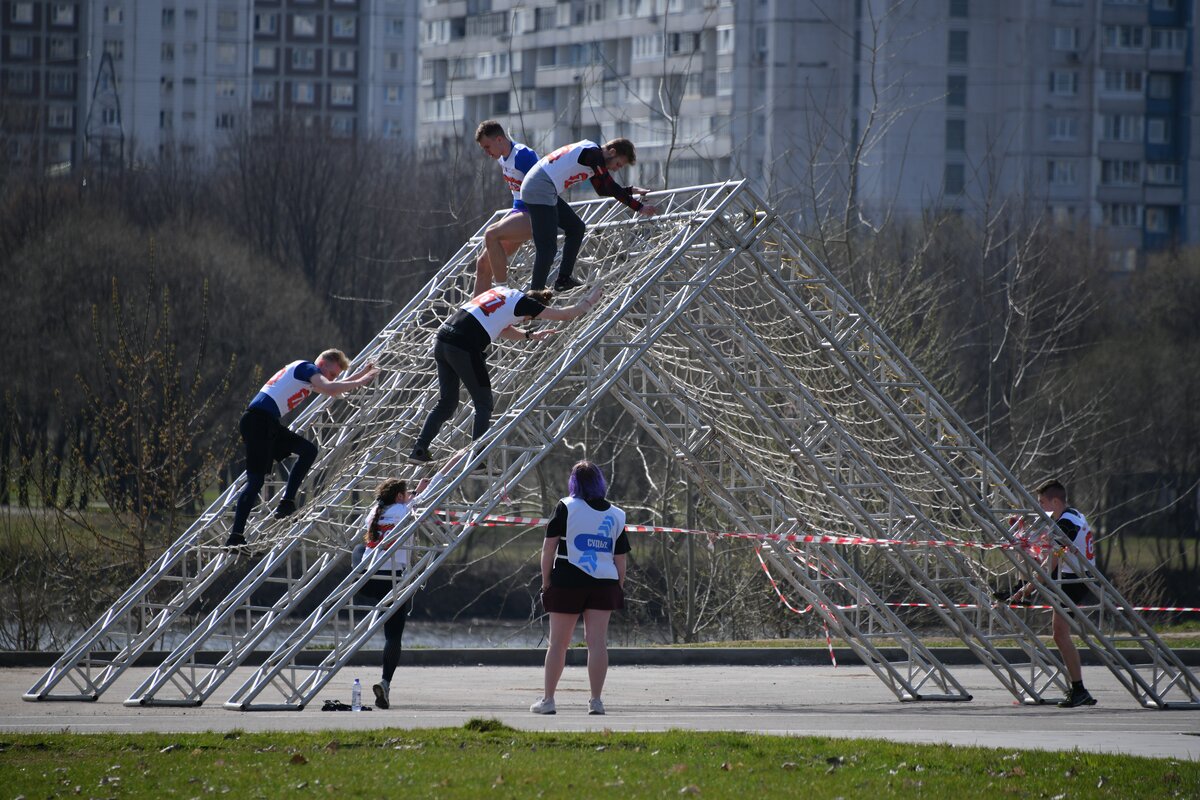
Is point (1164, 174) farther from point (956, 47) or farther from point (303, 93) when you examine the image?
point (303, 93)

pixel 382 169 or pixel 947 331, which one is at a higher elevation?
pixel 382 169

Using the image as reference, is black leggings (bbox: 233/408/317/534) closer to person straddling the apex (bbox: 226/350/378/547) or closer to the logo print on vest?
person straddling the apex (bbox: 226/350/378/547)

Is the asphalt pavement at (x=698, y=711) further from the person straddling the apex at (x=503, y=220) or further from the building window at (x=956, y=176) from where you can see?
the building window at (x=956, y=176)

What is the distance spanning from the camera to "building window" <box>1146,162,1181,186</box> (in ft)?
260

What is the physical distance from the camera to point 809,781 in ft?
29.6

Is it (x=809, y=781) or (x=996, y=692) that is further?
(x=996, y=692)

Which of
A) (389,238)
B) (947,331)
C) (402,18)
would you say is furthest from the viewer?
(402,18)

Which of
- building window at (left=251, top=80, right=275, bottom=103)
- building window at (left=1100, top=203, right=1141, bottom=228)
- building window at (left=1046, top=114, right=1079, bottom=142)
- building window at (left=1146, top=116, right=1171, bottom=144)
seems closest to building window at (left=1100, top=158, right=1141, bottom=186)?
building window at (left=1100, top=203, right=1141, bottom=228)

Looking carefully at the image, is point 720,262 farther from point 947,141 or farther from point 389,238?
point 947,141

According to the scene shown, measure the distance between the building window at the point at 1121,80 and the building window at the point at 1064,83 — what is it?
1804mm

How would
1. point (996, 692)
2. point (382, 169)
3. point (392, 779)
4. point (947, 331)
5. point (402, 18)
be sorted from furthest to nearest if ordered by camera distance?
point (402, 18) < point (382, 169) < point (947, 331) < point (996, 692) < point (392, 779)

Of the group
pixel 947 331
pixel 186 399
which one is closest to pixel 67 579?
pixel 186 399

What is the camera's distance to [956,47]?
73.4m

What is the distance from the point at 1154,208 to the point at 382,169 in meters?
39.9
